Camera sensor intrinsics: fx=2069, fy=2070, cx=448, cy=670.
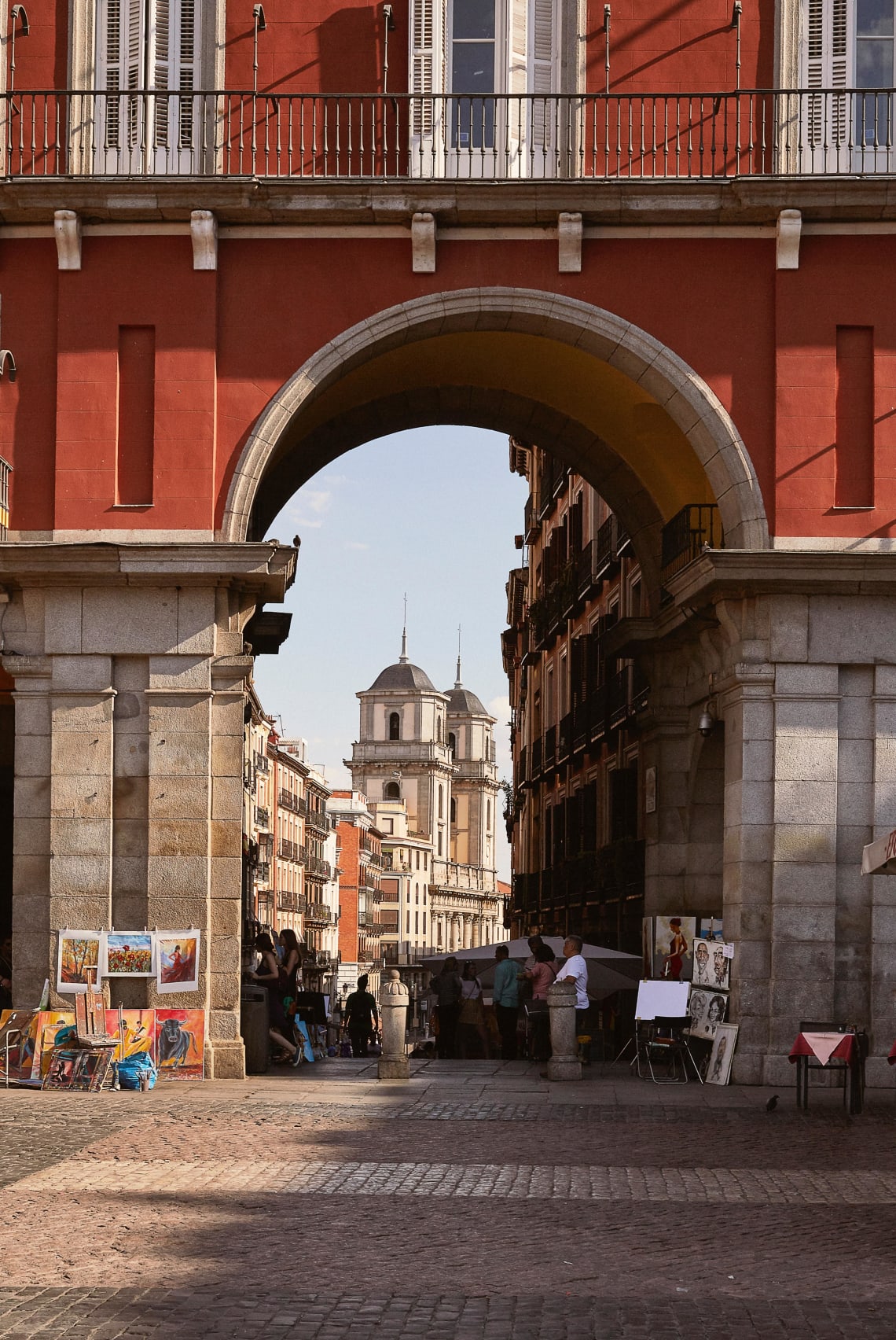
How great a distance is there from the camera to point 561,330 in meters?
23.3

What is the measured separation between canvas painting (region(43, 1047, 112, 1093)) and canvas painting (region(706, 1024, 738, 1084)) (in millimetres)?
6290

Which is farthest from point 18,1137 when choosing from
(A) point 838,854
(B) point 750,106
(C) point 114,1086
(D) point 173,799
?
(B) point 750,106

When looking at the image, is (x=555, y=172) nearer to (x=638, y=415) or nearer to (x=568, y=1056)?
(x=638, y=415)

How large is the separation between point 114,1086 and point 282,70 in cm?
1119

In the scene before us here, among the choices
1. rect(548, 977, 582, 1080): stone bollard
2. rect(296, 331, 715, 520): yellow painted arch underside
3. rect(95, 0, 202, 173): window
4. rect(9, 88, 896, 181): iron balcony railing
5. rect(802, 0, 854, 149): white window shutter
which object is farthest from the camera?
rect(296, 331, 715, 520): yellow painted arch underside

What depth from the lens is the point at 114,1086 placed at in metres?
20.6

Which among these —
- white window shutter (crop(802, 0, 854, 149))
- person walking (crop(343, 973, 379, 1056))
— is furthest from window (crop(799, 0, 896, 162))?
person walking (crop(343, 973, 379, 1056))

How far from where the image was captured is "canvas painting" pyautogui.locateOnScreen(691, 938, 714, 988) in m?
22.6

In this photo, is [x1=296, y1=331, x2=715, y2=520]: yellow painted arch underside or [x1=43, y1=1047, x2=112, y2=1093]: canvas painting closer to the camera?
[x1=43, y1=1047, x2=112, y2=1093]: canvas painting

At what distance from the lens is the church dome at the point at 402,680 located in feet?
609

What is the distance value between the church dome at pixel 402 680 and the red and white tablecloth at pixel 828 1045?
16626 centimetres

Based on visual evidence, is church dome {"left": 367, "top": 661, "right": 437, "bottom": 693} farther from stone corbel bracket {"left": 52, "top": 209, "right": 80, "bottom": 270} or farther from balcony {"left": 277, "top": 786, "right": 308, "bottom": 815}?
stone corbel bracket {"left": 52, "top": 209, "right": 80, "bottom": 270}

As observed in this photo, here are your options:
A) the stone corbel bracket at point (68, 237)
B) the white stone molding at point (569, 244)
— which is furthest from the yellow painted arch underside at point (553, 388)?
the stone corbel bracket at point (68, 237)

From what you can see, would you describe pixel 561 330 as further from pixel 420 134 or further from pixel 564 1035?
pixel 564 1035
